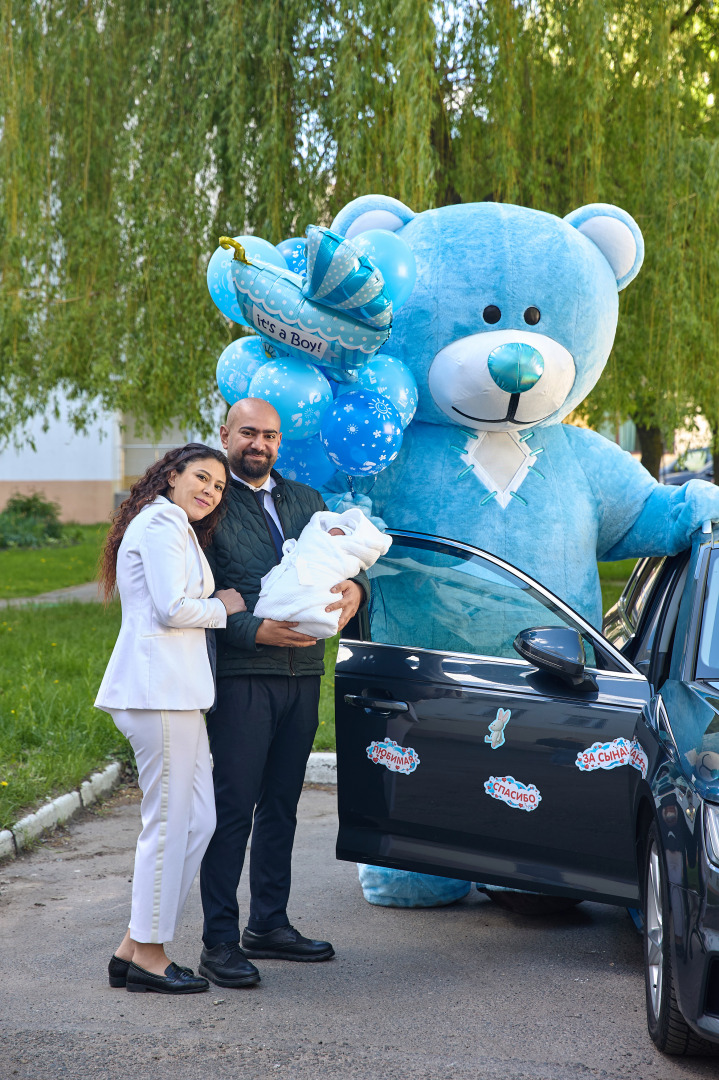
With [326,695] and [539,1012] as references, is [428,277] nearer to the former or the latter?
[539,1012]

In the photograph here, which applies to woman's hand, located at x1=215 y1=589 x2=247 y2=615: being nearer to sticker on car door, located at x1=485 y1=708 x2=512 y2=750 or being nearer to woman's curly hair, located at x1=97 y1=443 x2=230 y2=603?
woman's curly hair, located at x1=97 y1=443 x2=230 y2=603

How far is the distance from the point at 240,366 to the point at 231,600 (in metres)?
1.07

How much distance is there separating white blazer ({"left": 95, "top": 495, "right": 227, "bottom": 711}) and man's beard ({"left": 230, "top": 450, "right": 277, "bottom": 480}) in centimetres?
35

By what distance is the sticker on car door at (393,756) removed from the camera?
389 centimetres

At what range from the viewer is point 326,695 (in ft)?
25.5

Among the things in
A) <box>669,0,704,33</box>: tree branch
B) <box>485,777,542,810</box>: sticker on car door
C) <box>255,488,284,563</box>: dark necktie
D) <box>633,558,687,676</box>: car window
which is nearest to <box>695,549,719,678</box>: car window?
<box>633,558,687,676</box>: car window

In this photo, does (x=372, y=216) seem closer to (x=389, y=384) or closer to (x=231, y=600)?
(x=389, y=384)

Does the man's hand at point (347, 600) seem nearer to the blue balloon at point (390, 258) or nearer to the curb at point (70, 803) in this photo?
the blue balloon at point (390, 258)

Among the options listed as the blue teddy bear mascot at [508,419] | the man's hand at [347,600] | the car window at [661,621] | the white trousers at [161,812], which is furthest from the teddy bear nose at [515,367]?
the white trousers at [161,812]

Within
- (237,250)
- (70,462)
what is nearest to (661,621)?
(237,250)

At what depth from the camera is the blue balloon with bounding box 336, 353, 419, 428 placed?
427 cm

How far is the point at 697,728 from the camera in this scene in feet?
10.1

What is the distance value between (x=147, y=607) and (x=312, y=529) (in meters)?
0.60

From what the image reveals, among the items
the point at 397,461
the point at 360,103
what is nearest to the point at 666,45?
the point at 360,103
